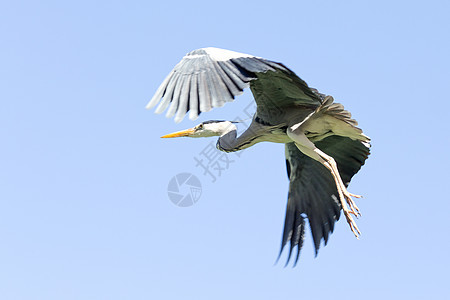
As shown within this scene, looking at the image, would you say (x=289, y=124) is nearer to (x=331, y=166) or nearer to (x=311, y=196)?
(x=331, y=166)

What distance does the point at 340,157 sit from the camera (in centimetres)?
877

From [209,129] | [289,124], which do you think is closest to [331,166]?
[289,124]

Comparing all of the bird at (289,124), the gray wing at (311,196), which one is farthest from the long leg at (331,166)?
the gray wing at (311,196)

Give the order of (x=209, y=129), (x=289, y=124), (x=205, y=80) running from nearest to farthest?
(x=205, y=80), (x=289, y=124), (x=209, y=129)

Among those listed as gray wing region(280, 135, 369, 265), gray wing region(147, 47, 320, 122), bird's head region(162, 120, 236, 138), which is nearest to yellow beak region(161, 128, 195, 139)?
bird's head region(162, 120, 236, 138)

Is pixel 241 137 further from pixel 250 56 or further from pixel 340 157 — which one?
pixel 250 56

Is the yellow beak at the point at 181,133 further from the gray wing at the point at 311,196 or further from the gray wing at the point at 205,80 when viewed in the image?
the gray wing at the point at 205,80

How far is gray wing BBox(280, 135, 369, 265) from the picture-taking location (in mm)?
8828

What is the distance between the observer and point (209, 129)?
343 inches

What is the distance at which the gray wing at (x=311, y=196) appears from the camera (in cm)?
883

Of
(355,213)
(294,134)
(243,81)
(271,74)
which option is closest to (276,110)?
(294,134)

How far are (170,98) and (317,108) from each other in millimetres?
2199

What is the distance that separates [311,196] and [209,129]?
1.56 m

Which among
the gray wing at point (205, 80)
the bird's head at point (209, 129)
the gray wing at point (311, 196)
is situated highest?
the bird's head at point (209, 129)
